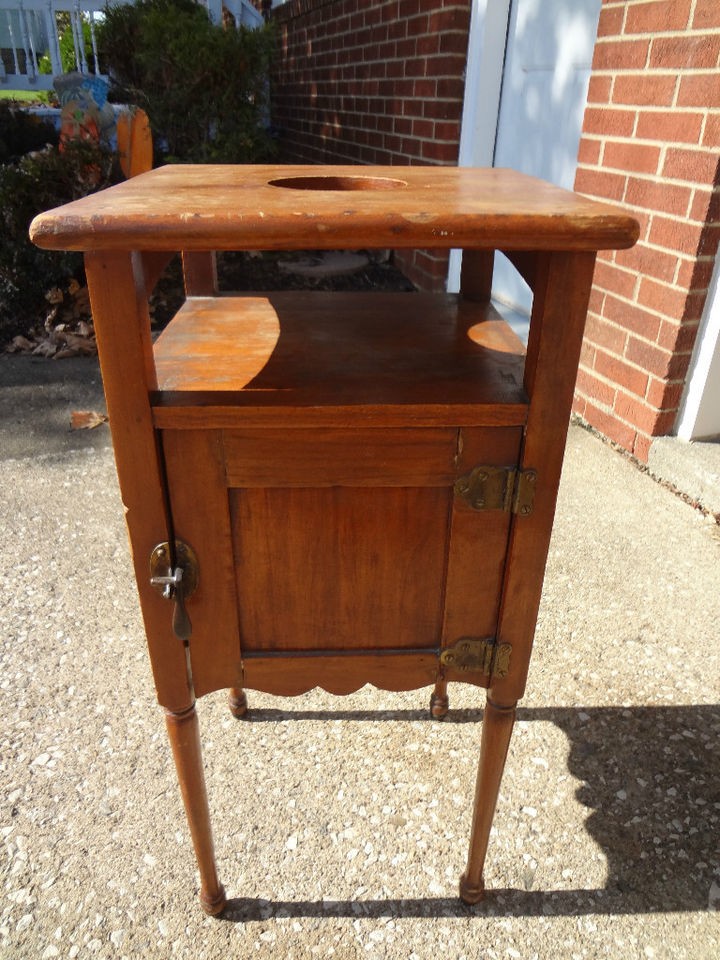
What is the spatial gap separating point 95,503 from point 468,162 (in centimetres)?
244

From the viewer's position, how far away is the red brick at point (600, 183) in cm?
270

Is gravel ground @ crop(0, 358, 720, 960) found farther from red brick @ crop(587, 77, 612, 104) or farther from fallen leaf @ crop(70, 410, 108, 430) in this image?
red brick @ crop(587, 77, 612, 104)

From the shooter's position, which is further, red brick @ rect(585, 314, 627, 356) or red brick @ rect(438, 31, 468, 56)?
red brick @ rect(438, 31, 468, 56)

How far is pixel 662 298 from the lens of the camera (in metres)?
2.53

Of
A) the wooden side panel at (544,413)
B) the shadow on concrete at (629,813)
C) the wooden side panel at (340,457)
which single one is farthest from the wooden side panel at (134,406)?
the shadow on concrete at (629,813)

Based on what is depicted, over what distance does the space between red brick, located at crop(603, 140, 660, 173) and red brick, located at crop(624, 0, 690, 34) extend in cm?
35

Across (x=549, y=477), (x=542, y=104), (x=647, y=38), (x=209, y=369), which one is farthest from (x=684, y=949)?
(x=542, y=104)

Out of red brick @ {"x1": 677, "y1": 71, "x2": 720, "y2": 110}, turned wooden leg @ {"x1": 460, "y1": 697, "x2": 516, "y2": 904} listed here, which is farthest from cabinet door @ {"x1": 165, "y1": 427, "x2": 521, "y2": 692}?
red brick @ {"x1": 677, "y1": 71, "x2": 720, "y2": 110}

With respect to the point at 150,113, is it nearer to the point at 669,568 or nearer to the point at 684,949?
the point at 669,568

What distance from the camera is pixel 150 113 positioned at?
509 centimetres

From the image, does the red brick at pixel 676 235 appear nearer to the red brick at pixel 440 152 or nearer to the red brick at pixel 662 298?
the red brick at pixel 662 298

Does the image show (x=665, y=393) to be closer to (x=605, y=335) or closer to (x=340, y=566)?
(x=605, y=335)

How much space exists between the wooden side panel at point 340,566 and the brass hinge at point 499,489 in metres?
0.04

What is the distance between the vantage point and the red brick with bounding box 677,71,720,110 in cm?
220
